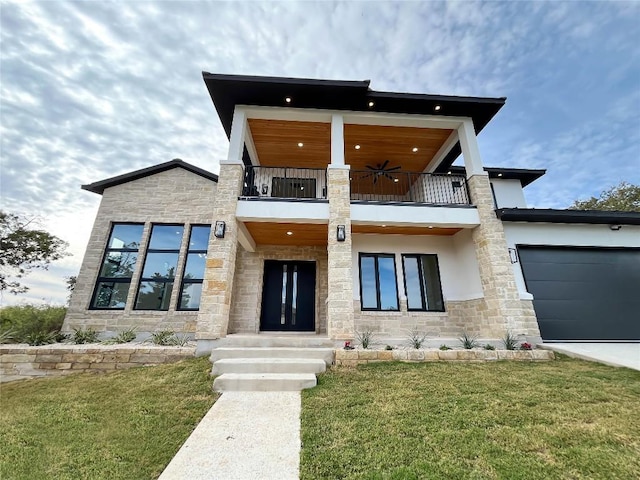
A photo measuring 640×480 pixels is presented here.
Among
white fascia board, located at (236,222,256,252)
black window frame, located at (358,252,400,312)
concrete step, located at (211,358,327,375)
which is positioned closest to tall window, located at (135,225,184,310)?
white fascia board, located at (236,222,256,252)

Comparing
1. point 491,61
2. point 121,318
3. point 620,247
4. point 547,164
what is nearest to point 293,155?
point 121,318

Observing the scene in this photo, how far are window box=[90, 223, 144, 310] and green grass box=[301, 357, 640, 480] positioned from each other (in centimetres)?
713

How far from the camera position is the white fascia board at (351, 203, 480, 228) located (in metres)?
6.59

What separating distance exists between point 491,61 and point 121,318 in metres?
15.9

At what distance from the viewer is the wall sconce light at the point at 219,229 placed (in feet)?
19.2

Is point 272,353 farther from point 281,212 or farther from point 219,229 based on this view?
point 281,212

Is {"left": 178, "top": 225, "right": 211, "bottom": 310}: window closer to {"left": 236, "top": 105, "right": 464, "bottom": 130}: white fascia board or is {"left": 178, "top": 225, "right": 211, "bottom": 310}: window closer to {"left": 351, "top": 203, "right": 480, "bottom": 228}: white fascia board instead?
{"left": 236, "top": 105, "right": 464, "bottom": 130}: white fascia board

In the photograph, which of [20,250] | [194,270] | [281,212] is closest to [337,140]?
[281,212]

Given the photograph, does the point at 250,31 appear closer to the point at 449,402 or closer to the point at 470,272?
the point at 470,272

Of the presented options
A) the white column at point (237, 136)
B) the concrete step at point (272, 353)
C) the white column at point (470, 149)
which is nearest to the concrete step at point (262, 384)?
the concrete step at point (272, 353)

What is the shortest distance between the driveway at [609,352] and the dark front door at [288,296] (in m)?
6.15

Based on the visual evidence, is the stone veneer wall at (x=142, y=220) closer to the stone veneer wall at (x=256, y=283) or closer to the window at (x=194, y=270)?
the window at (x=194, y=270)

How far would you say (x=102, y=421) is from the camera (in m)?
3.07

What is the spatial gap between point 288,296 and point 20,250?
28.7 ft
